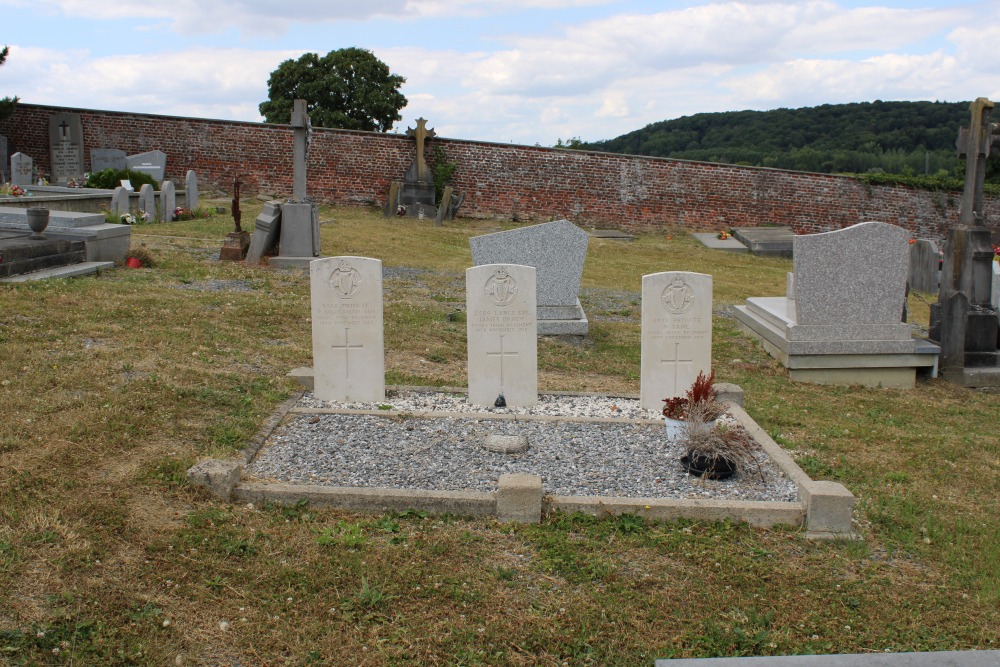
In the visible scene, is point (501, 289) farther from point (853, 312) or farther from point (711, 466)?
point (853, 312)

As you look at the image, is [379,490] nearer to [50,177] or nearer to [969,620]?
[969,620]

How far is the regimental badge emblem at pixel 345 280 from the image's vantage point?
679cm

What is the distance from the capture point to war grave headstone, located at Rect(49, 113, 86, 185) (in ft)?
81.4

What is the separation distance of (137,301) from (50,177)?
1839 centimetres

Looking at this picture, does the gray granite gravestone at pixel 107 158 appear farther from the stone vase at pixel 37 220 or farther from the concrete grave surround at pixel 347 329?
the concrete grave surround at pixel 347 329

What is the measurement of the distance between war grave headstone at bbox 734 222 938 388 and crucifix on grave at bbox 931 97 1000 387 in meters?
0.36

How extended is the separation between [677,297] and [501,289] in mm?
1374

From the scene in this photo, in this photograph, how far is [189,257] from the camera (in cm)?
1333

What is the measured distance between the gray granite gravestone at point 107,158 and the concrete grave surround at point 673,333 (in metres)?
21.2

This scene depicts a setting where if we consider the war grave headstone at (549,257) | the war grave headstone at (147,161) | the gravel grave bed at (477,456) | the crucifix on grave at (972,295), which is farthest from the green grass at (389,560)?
the war grave headstone at (147,161)

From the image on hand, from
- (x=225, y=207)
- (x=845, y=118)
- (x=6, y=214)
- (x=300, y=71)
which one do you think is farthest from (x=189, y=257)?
(x=845, y=118)

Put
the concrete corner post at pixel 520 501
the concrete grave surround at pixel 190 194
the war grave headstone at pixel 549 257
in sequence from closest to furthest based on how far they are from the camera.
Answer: the concrete corner post at pixel 520 501
the war grave headstone at pixel 549 257
the concrete grave surround at pixel 190 194

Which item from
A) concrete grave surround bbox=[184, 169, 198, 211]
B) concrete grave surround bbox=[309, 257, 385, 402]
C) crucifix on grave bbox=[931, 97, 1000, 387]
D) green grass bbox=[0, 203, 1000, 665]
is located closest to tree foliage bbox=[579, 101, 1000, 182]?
concrete grave surround bbox=[184, 169, 198, 211]

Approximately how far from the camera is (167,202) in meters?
18.3
